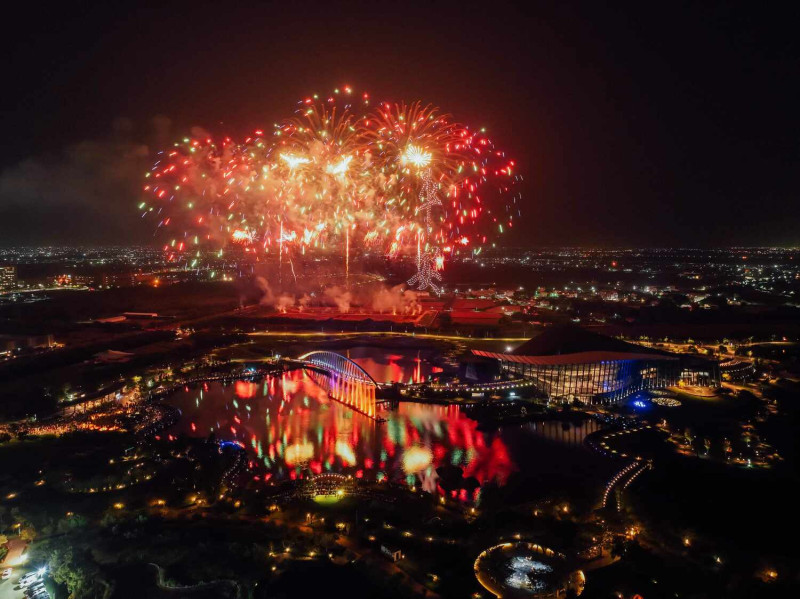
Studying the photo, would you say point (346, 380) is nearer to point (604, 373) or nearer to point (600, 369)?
point (600, 369)

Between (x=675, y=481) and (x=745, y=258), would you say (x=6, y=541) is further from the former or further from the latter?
(x=745, y=258)

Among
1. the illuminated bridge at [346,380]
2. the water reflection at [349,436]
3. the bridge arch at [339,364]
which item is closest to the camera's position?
the water reflection at [349,436]

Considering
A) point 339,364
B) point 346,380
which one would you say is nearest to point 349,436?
point 346,380

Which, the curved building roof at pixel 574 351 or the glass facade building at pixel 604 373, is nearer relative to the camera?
the glass facade building at pixel 604 373

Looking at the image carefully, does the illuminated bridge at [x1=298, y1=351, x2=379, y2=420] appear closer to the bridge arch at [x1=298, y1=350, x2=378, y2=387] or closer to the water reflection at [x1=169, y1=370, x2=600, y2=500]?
the bridge arch at [x1=298, y1=350, x2=378, y2=387]

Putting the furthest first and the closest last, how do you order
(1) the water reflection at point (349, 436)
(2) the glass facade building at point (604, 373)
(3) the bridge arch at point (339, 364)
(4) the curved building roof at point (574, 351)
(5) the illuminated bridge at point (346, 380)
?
(3) the bridge arch at point (339, 364), (4) the curved building roof at point (574, 351), (2) the glass facade building at point (604, 373), (5) the illuminated bridge at point (346, 380), (1) the water reflection at point (349, 436)

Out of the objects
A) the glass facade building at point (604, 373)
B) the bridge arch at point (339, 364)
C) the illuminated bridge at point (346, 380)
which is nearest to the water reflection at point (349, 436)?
the illuminated bridge at point (346, 380)

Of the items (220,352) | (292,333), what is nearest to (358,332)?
(292,333)

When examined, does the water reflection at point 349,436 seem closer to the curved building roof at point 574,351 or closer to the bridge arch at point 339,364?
the bridge arch at point 339,364

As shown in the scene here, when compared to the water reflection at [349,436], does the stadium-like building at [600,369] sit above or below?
above
